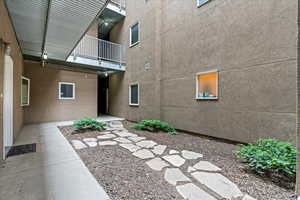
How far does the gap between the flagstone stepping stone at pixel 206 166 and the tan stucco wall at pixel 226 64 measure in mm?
1784

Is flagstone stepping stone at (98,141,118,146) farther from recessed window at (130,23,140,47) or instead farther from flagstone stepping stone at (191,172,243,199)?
recessed window at (130,23,140,47)

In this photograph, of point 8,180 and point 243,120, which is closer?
point 8,180

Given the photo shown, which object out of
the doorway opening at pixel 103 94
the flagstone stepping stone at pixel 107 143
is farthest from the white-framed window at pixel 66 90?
the flagstone stepping stone at pixel 107 143

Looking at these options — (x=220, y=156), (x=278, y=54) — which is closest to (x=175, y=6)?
(x=278, y=54)

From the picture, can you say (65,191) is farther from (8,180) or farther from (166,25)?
(166,25)

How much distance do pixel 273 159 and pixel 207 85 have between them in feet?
9.61

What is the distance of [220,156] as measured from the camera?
316cm

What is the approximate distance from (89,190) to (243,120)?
390cm

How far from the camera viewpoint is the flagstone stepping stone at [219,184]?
1886 mm

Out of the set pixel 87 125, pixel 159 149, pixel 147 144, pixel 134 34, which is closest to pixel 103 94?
pixel 134 34

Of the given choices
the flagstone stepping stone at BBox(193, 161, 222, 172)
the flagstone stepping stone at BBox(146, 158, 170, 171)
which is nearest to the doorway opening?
the flagstone stepping stone at BBox(146, 158, 170, 171)

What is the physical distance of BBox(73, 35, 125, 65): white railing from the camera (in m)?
7.73

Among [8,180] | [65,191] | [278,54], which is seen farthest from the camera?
[278,54]

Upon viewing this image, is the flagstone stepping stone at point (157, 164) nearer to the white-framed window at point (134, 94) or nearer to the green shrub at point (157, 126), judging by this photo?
the green shrub at point (157, 126)
